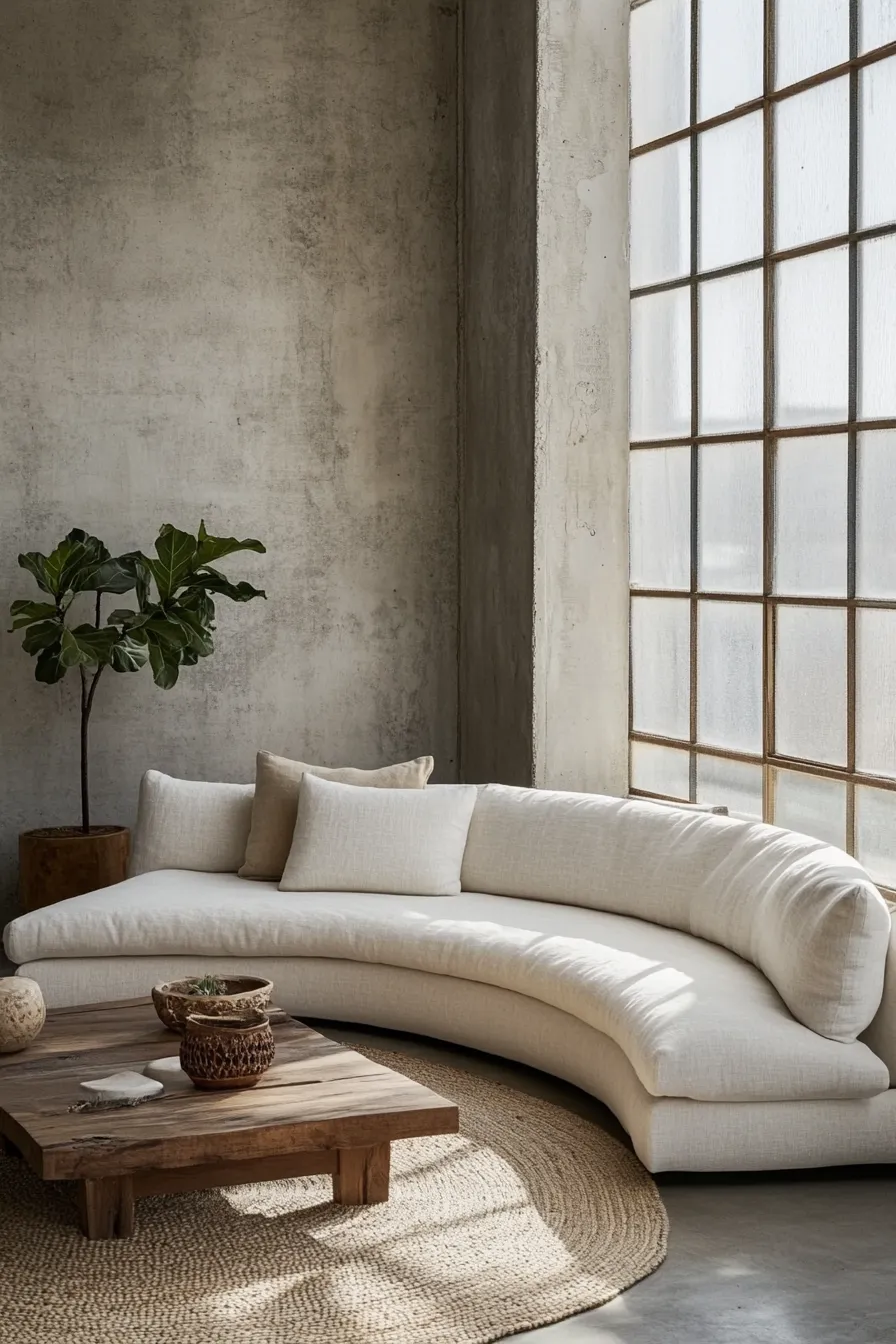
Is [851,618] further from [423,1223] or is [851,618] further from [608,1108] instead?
[423,1223]

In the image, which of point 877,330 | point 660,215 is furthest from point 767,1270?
point 660,215

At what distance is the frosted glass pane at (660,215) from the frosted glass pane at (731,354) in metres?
0.26

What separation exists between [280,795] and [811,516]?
200 centimetres

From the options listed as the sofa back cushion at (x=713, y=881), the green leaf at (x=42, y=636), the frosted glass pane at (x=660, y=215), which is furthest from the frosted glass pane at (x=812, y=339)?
the green leaf at (x=42, y=636)

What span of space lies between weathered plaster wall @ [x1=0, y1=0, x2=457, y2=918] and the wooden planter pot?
1.77 ft

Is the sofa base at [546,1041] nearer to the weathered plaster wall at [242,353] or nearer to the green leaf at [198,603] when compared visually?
A: the green leaf at [198,603]

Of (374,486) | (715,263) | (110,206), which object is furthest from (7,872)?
(715,263)

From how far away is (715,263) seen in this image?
5.36m

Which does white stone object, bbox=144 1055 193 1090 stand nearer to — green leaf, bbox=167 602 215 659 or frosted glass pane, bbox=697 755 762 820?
frosted glass pane, bbox=697 755 762 820

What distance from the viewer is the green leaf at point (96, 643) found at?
18.6 feet

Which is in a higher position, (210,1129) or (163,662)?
(163,662)

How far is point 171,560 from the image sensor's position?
5938 mm

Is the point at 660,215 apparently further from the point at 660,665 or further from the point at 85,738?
the point at 85,738

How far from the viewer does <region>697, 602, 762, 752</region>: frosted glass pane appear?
5164mm
